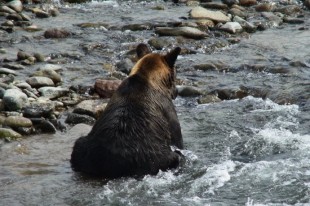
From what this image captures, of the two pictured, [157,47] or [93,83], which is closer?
[93,83]

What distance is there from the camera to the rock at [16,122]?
10039mm

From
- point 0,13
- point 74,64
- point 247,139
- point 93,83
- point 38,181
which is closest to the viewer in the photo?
point 38,181

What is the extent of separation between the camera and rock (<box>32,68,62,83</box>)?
1277 cm

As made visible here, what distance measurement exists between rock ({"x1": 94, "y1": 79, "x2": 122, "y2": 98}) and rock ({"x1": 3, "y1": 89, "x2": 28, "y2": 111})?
1.57 m

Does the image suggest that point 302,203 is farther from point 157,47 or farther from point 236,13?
point 236,13

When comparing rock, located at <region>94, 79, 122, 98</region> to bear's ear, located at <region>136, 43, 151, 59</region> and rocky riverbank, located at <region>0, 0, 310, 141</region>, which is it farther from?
bear's ear, located at <region>136, 43, 151, 59</region>

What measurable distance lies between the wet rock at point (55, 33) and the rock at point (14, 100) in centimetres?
538

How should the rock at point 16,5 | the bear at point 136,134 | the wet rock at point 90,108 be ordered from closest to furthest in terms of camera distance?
the bear at point 136,134 → the wet rock at point 90,108 → the rock at point 16,5

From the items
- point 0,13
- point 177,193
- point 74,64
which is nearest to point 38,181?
point 177,193

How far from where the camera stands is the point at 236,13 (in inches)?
745

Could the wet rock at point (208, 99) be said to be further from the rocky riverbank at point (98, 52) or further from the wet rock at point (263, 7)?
the wet rock at point (263, 7)

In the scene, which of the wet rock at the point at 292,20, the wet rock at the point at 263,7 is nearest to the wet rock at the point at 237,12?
the wet rock at the point at 263,7

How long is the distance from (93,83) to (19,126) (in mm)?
3021

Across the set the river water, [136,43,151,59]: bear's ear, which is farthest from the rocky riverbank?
[136,43,151,59]: bear's ear
